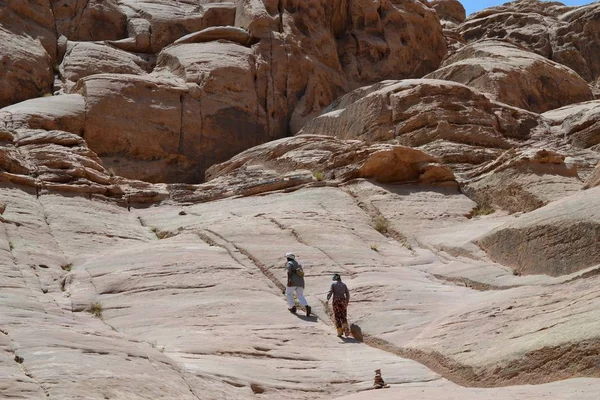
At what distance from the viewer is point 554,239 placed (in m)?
17.6

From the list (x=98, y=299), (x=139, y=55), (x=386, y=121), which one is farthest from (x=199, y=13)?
(x=98, y=299)

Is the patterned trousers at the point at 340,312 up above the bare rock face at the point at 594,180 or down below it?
below

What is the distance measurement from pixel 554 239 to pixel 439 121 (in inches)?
433

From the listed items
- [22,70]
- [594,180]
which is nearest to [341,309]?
[594,180]

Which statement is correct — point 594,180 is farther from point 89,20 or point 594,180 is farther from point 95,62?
point 89,20

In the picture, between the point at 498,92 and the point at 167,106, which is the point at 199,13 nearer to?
the point at 167,106

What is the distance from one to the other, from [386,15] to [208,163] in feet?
45.2

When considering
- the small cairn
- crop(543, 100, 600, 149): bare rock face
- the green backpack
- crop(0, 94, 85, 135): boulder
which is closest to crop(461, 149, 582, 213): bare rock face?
crop(543, 100, 600, 149): bare rock face

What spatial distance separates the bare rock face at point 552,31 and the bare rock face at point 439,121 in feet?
48.1

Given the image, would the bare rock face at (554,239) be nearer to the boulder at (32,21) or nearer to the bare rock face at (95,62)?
the bare rock face at (95,62)

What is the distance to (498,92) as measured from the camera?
33.0m

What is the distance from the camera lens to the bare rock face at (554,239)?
1686 cm

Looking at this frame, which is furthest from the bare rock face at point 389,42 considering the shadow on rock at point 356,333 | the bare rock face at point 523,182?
the shadow on rock at point 356,333

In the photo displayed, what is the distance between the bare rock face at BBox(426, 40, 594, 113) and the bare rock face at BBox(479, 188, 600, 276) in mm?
14626
